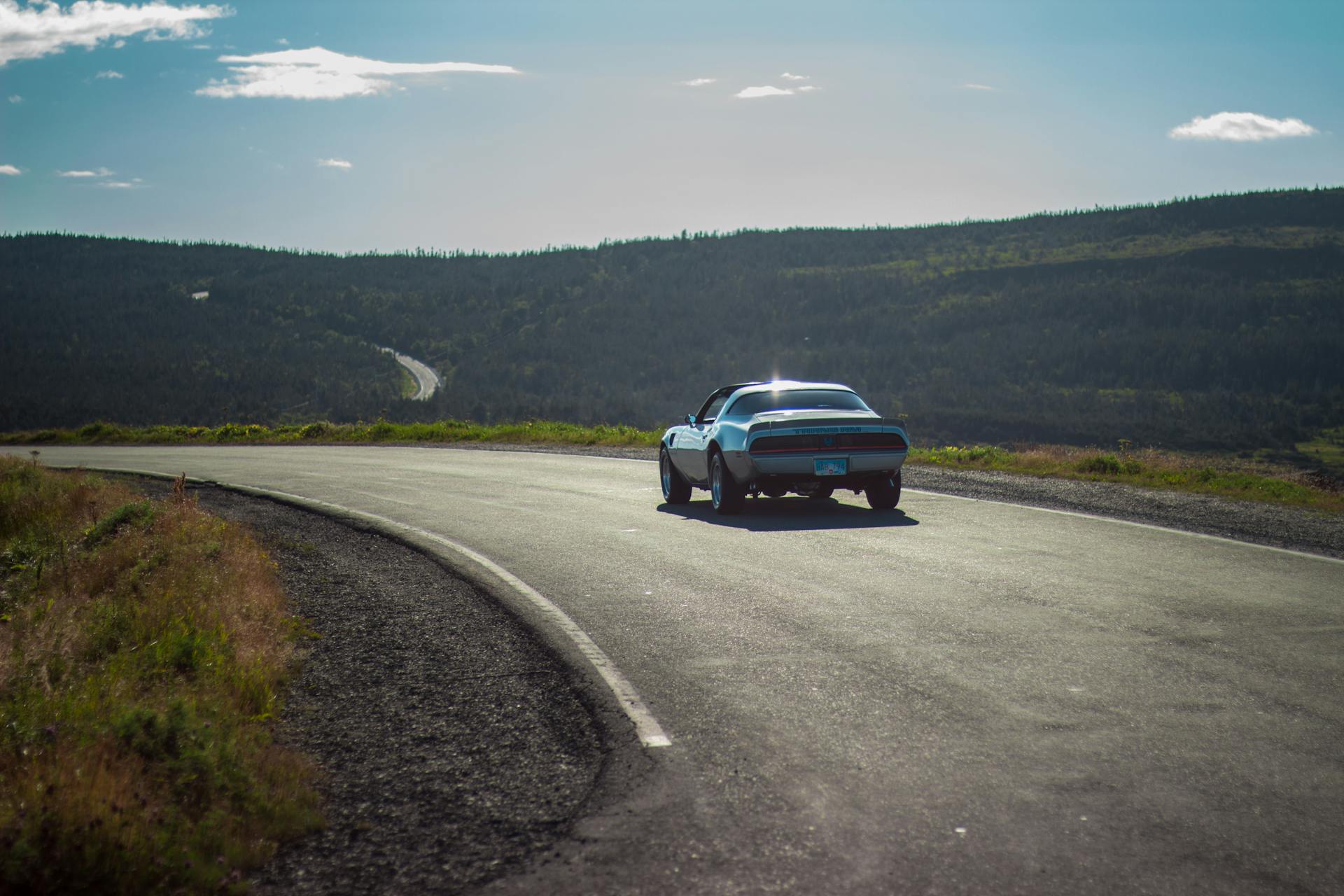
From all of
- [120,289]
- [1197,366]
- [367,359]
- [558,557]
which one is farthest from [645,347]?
[558,557]

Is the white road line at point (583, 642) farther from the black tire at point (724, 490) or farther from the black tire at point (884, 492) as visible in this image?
the black tire at point (884, 492)

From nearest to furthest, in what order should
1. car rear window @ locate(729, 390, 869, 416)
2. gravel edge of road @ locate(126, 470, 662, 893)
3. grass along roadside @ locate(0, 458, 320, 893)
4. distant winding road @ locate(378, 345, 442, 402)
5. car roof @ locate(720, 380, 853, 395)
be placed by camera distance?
grass along roadside @ locate(0, 458, 320, 893), gravel edge of road @ locate(126, 470, 662, 893), car rear window @ locate(729, 390, 869, 416), car roof @ locate(720, 380, 853, 395), distant winding road @ locate(378, 345, 442, 402)

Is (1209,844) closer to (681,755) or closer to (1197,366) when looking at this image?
(681,755)

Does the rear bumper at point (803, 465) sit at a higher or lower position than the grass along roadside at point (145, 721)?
higher

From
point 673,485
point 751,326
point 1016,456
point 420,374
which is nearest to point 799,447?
point 673,485

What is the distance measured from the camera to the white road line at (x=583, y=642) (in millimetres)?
4797

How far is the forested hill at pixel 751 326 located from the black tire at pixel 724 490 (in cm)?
6671

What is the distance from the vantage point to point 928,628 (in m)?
6.63

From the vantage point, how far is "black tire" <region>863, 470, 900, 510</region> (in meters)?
12.6

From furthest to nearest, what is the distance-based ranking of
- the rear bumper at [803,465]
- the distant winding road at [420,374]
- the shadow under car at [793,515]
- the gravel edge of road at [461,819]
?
1. the distant winding road at [420,374]
2. the rear bumper at [803,465]
3. the shadow under car at [793,515]
4. the gravel edge of road at [461,819]

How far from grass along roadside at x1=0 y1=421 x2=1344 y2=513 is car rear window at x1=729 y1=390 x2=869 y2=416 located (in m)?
5.45

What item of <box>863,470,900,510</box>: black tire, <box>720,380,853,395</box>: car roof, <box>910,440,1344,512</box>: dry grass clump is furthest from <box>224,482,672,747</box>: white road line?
<box>910,440,1344,512</box>: dry grass clump

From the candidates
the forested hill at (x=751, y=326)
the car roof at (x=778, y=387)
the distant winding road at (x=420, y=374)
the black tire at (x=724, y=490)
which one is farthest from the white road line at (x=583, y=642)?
the distant winding road at (x=420, y=374)

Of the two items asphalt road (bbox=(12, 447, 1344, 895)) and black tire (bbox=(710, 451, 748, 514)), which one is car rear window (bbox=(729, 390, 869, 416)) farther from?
asphalt road (bbox=(12, 447, 1344, 895))
